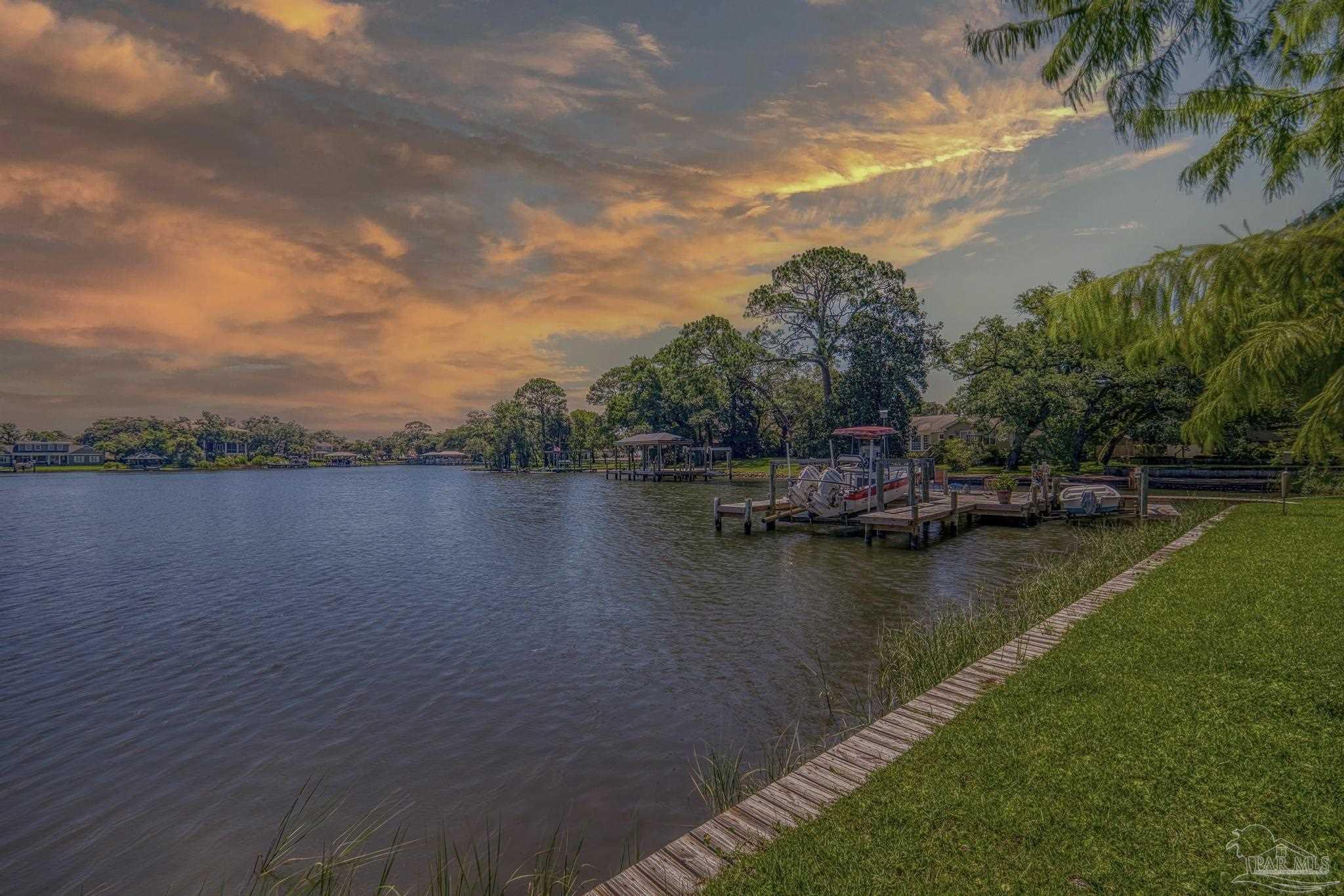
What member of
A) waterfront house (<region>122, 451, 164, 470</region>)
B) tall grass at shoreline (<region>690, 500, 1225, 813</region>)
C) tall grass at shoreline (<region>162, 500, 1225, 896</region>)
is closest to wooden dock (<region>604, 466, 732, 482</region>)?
tall grass at shoreline (<region>690, 500, 1225, 813</region>)

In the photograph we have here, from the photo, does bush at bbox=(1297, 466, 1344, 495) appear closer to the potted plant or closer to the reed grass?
the potted plant

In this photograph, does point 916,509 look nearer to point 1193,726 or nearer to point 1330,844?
point 1193,726

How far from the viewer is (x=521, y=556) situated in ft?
67.4

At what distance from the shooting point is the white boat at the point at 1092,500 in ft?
71.1

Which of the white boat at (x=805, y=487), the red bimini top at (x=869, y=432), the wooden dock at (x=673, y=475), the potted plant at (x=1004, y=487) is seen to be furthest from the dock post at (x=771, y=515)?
the wooden dock at (x=673, y=475)

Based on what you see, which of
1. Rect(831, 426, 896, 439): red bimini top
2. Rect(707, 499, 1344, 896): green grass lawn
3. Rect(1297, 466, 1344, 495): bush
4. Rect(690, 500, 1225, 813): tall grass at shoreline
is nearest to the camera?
Rect(707, 499, 1344, 896): green grass lawn

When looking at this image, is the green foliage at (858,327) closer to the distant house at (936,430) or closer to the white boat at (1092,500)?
the distant house at (936,430)

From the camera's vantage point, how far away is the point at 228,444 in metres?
168

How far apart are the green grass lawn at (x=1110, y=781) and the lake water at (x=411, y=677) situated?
217cm

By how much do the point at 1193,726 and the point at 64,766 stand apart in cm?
1184

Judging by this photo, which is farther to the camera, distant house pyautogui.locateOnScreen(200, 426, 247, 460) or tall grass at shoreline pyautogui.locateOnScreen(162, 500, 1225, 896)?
distant house pyautogui.locateOnScreen(200, 426, 247, 460)

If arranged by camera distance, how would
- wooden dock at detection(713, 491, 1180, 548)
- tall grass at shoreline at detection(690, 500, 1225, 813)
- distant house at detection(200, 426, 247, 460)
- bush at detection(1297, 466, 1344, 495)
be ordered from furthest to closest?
distant house at detection(200, 426, 247, 460) → bush at detection(1297, 466, 1344, 495) → wooden dock at detection(713, 491, 1180, 548) → tall grass at shoreline at detection(690, 500, 1225, 813)

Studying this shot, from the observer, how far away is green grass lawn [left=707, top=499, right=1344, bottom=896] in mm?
3451

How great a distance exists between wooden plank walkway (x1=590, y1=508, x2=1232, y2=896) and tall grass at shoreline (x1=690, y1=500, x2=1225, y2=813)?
0.53 m
